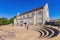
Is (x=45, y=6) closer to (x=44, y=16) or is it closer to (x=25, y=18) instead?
(x=44, y=16)

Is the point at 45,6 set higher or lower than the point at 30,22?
higher

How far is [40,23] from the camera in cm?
5091

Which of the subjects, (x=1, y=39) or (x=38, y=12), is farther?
(x=38, y=12)

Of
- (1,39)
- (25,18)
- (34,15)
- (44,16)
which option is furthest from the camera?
(25,18)

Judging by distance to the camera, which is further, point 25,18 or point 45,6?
point 25,18

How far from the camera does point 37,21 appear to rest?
52031 millimetres

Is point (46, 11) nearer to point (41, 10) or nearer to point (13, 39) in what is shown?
point (41, 10)

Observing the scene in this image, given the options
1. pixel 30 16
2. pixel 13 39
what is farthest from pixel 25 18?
pixel 13 39

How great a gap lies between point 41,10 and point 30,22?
9469mm

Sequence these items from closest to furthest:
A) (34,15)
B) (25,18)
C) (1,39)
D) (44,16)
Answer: (1,39) → (44,16) → (34,15) → (25,18)

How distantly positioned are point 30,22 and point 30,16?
11.9 feet

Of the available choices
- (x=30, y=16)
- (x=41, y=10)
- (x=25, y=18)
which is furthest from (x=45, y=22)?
(x=25, y=18)

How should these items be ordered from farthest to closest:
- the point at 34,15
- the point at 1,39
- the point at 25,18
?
the point at 25,18 → the point at 34,15 → the point at 1,39

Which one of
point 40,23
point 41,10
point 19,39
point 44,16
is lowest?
point 19,39
